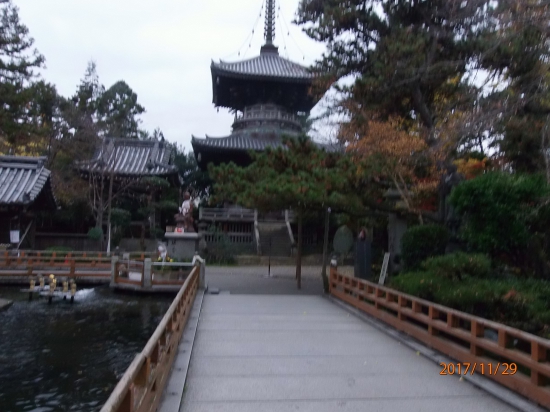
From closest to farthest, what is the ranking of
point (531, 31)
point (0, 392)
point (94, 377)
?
point (0, 392)
point (94, 377)
point (531, 31)

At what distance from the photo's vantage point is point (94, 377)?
27.2 feet

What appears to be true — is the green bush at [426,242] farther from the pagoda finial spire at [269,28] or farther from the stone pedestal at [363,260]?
the pagoda finial spire at [269,28]

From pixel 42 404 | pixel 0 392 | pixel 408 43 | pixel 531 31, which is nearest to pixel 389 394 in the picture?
pixel 42 404

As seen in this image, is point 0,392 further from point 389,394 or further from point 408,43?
point 408,43

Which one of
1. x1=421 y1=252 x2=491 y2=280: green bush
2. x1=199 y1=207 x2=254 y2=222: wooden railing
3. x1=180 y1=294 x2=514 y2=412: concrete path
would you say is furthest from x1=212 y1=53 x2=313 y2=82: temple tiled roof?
x1=180 y1=294 x2=514 y2=412: concrete path

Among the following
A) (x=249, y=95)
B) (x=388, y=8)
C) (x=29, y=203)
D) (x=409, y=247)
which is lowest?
(x=409, y=247)

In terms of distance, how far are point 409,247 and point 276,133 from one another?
2064cm

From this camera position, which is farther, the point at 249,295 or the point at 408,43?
the point at 249,295

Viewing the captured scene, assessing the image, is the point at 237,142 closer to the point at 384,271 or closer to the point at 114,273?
the point at 114,273

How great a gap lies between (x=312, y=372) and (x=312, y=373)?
0.14 feet

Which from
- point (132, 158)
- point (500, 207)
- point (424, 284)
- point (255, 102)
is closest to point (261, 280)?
point (424, 284)

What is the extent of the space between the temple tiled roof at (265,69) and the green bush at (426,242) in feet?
62.8

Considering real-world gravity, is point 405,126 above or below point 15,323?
above

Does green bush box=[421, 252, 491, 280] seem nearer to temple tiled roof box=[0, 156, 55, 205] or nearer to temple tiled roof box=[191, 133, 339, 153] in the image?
temple tiled roof box=[0, 156, 55, 205]
